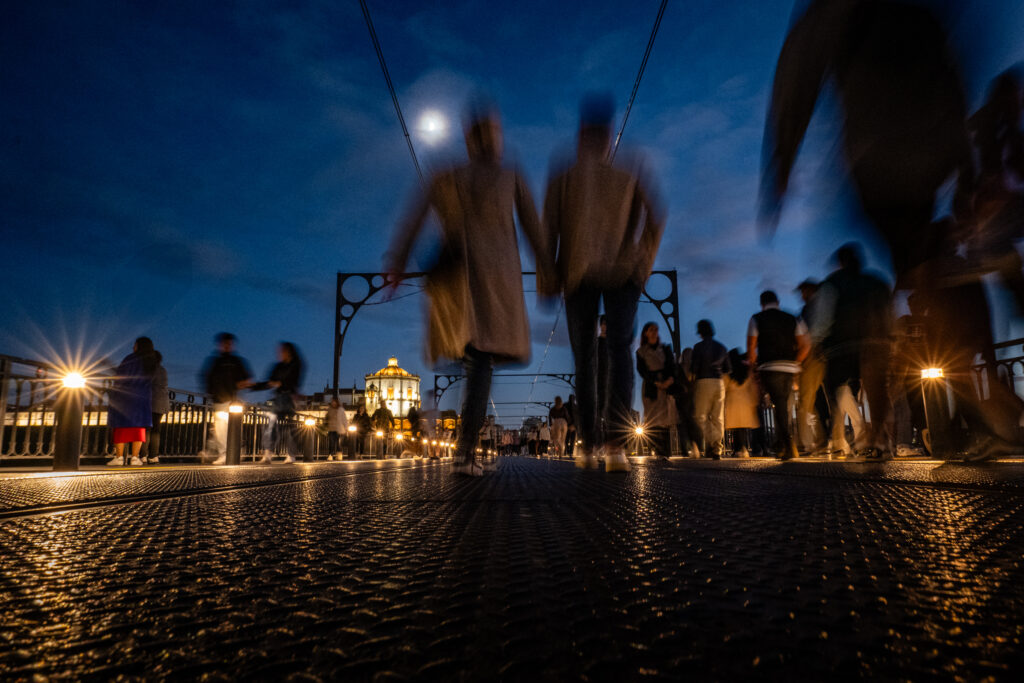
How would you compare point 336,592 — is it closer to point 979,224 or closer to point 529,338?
point 979,224

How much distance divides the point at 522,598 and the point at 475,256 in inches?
115

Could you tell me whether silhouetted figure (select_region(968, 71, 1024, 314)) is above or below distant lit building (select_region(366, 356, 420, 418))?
below

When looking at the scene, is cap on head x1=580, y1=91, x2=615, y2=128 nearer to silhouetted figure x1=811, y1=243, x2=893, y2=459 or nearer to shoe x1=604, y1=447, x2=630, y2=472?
silhouetted figure x1=811, y1=243, x2=893, y2=459

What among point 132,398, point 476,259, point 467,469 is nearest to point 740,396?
point 476,259

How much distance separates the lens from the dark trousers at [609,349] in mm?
3455

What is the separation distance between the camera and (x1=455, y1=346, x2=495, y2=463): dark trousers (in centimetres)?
329

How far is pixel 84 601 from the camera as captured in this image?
A: 1.52 ft

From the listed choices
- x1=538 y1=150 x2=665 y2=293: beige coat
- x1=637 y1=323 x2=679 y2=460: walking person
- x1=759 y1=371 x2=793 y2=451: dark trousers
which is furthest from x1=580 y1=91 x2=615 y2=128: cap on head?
x1=637 y1=323 x2=679 y2=460: walking person

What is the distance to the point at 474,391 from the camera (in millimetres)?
3357

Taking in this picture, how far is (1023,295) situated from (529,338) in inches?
92.1

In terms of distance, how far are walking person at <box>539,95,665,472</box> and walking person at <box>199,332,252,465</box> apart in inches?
224

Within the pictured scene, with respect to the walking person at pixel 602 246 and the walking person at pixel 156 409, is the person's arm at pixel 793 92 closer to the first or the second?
the walking person at pixel 602 246

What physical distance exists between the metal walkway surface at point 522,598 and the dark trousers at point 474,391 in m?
2.31

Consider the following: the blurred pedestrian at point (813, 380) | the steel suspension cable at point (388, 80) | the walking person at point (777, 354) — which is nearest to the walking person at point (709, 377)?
the blurred pedestrian at point (813, 380)
